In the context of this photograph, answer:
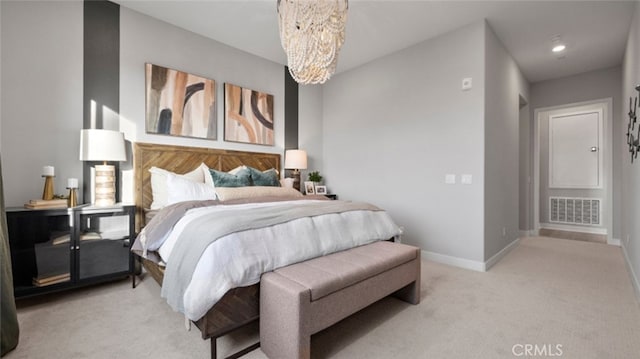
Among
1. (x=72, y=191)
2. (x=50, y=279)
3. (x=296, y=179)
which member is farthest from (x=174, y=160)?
(x=296, y=179)

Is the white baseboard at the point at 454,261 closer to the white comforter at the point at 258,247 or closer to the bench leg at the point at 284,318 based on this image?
the white comforter at the point at 258,247

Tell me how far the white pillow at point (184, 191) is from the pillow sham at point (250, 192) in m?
0.11

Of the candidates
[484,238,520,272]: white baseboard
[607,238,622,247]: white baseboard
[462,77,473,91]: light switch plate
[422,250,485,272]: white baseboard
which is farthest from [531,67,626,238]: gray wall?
[422,250,485,272]: white baseboard

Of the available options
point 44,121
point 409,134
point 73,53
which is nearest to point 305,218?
point 409,134

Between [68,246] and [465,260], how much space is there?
3942 mm

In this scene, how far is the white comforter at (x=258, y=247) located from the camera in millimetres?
1458

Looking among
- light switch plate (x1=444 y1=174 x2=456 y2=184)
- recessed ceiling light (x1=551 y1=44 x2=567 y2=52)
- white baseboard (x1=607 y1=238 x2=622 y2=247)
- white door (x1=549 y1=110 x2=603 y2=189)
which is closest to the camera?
light switch plate (x1=444 y1=174 x2=456 y2=184)

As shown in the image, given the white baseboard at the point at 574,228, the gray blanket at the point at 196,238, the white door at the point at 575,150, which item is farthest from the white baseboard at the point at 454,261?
the white door at the point at 575,150

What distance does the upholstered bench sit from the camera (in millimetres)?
1441

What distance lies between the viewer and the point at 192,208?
7.35 feet

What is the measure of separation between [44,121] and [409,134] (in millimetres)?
3950

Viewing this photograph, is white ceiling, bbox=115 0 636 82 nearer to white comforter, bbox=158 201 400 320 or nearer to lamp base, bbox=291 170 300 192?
lamp base, bbox=291 170 300 192

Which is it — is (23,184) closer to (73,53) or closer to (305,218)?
(73,53)

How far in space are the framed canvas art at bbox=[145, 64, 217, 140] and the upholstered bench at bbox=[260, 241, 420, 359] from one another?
97.9 inches
